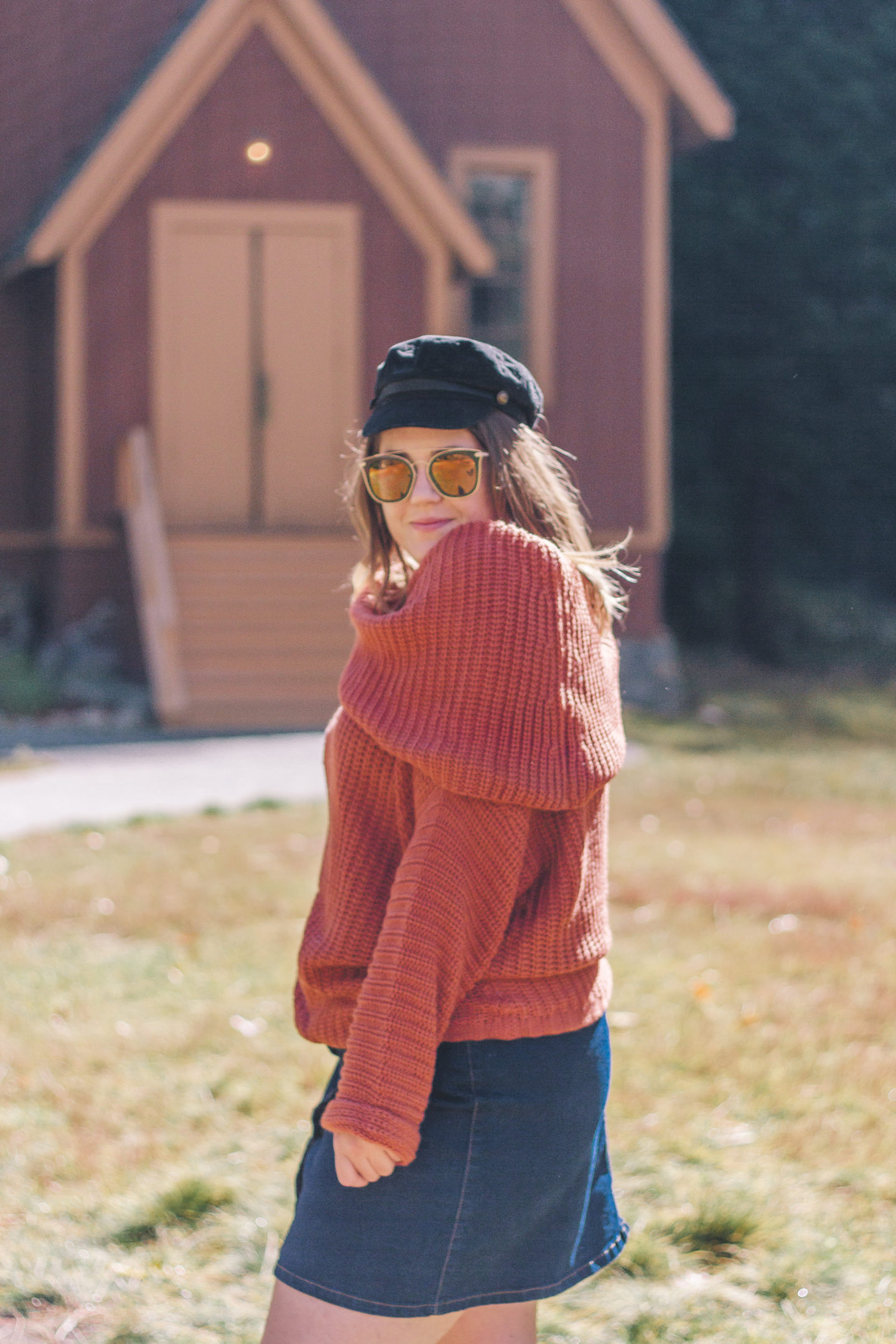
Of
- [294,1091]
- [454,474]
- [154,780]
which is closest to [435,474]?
[454,474]

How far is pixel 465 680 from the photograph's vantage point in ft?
5.84

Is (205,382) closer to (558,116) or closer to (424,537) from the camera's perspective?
(558,116)

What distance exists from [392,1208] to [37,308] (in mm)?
11865

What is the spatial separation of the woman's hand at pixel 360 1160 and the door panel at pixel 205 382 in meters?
9.96

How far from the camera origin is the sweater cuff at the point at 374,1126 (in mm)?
1647

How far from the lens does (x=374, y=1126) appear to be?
165 cm

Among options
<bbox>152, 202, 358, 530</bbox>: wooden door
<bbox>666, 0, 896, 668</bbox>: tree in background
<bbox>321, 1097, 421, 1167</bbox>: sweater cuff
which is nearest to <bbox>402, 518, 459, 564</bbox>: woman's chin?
<bbox>321, 1097, 421, 1167</bbox>: sweater cuff

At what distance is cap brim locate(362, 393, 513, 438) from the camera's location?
1.91 metres

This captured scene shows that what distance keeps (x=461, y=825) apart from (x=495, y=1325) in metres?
0.70

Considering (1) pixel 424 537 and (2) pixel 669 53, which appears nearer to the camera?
(1) pixel 424 537

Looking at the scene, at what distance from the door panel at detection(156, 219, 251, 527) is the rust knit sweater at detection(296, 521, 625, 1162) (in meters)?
9.73

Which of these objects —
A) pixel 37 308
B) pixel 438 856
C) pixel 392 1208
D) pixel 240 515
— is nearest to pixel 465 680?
pixel 438 856

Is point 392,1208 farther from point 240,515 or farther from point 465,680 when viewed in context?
point 240,515

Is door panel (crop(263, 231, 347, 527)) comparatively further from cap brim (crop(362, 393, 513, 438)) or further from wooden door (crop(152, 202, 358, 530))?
cap brim (crop(362, 393, 513, 438))
